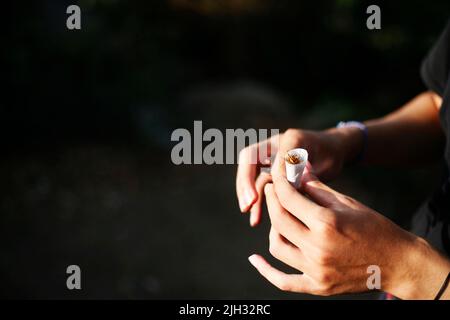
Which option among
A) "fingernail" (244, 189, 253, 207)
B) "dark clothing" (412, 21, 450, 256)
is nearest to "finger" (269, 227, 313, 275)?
"fingernail" (244, 189, 253, 207)

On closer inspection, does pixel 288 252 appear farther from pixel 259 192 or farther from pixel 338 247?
pixel 259 192

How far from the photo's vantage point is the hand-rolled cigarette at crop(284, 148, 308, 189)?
1234 mm

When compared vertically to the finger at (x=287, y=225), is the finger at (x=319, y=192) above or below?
above

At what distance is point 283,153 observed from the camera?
1414mm

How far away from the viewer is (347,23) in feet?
14.2

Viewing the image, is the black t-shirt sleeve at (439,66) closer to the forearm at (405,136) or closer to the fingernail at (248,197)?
the forearm at (405,136)

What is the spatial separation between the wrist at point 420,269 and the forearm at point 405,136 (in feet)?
1.98

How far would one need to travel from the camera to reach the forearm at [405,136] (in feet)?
5.65

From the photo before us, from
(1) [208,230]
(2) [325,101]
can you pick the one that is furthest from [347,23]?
(1) [208,230]

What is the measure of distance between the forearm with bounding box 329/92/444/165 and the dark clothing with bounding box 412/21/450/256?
14cm

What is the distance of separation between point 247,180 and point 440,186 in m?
0.64

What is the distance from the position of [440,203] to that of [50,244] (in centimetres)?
282

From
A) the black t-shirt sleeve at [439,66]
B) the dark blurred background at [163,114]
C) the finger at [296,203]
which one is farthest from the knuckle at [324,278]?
the dark blurred background at [163,114]
